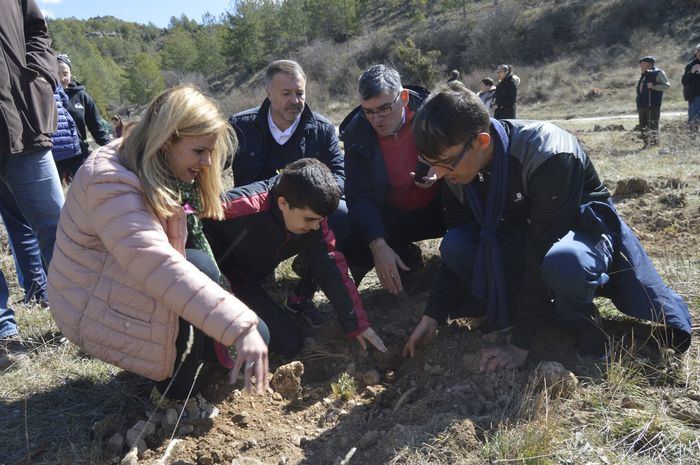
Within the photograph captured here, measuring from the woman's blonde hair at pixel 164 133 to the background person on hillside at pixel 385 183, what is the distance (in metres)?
1.17

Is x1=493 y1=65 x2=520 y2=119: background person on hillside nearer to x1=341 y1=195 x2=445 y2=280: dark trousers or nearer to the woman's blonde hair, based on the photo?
x1=341 y1=195 x2=445 y2=280: dark trousers

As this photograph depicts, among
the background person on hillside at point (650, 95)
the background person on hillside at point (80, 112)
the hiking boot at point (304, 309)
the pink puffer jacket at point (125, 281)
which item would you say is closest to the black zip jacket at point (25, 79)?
the pink puffer jacket at point (125, 281)

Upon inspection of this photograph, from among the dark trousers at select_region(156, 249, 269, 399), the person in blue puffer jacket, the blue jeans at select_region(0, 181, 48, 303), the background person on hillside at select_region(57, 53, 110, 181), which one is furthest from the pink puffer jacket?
the background person on hillside at select_region(57, 53, 110, 181)

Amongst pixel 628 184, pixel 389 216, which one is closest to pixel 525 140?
pixel 389 216

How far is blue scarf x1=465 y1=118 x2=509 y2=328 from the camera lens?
2.41 m

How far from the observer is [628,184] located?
4957 mm

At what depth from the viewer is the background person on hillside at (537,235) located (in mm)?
2193

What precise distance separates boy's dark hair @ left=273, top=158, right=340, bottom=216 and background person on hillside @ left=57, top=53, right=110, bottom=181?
3077 mm

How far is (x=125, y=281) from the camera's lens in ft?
6.72

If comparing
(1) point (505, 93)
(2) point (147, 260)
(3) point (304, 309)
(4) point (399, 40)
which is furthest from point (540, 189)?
(4) point (399, 40)

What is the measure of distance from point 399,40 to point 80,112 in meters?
37.7

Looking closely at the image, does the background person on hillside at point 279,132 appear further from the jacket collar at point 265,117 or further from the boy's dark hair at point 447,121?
the boy's dark hair at point 447,121

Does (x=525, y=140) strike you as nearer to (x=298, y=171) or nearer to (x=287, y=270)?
(x=298, y=171)

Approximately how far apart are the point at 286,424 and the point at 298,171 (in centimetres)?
116
